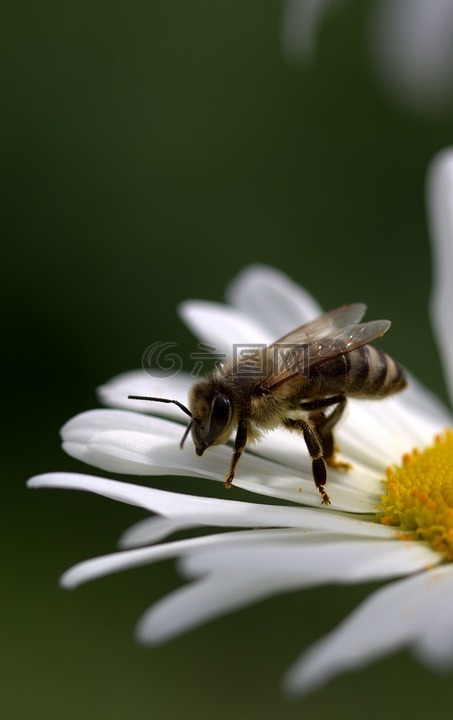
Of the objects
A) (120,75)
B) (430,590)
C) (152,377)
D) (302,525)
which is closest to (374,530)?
(302,525)

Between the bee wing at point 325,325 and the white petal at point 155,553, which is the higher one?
the bee wing at point 325,325

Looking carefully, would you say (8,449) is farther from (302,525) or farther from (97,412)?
(302,525)

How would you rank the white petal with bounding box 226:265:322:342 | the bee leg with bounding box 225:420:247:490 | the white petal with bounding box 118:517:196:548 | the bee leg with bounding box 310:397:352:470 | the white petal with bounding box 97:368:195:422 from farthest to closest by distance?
the white petal with bounding box 226:265:322:342 < the white petal with bounding box 97:368:195:422 < the bee leg with bounding box 310:397:352:470 < the bee leg with bounding box 225:420:247:490 < the white petal with bounding box 118:517:196:548

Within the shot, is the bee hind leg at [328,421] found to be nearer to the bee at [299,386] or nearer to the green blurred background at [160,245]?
the bee at [299,386]

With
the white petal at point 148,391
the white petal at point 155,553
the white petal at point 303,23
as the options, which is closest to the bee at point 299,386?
the white petal at point 148,391

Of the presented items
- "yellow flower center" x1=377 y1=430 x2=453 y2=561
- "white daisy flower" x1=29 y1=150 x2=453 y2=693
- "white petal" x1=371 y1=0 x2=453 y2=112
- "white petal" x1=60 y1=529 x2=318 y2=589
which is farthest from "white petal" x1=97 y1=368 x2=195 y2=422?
"white petal" x1=371 y1=0 x2=453 y2=112

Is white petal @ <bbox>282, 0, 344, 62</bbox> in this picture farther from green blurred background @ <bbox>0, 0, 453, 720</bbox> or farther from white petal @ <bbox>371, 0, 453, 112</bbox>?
green blurred background @ <bbox>0, 0, 453, 720</bbox>

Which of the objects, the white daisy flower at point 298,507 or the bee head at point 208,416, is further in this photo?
the bee head at point 208,416
